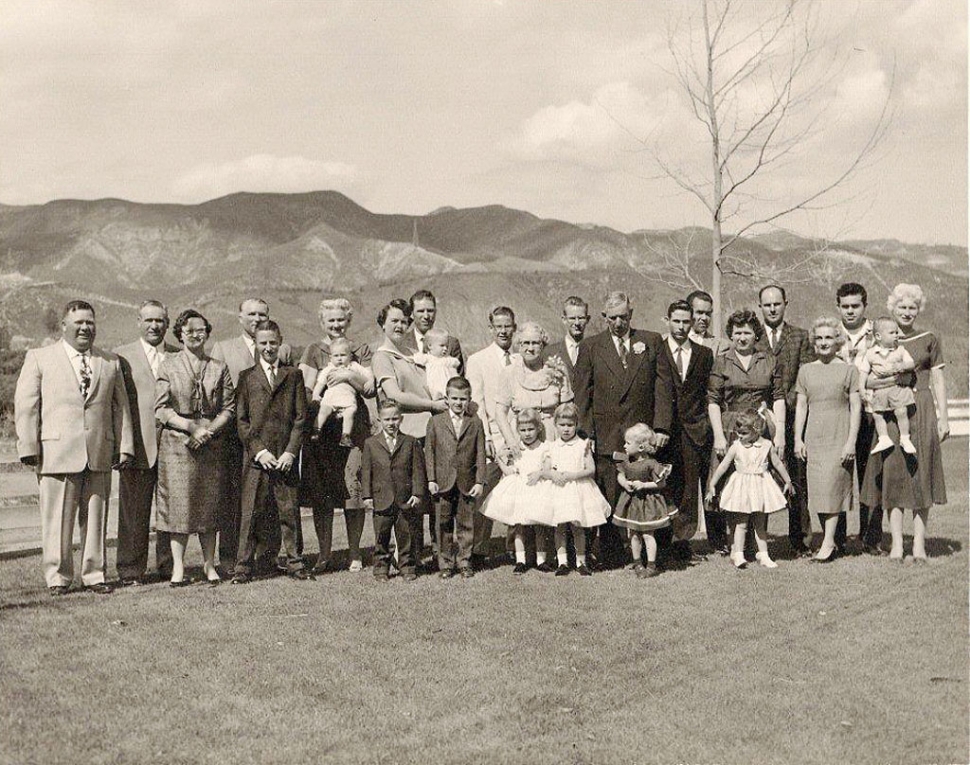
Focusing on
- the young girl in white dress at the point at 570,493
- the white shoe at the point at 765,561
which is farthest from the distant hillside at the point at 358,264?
the young girl in white dress at the point at 570,493

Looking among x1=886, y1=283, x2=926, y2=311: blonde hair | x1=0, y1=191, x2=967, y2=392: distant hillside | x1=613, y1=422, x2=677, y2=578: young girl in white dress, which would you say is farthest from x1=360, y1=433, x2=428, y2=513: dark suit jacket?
x1=0, y1=191, x2=967, y2=392: distant hillside

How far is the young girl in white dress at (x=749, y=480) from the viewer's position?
22.7 ft

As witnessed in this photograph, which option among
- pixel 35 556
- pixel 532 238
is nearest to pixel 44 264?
pixel 532 238

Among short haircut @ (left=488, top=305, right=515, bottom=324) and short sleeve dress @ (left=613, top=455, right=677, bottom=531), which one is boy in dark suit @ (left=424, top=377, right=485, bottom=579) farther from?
short sleeve dress @ (left=613, top=455, right=677, bottom=531)

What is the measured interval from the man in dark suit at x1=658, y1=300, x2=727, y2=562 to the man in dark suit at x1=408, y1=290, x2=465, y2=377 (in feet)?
5.24

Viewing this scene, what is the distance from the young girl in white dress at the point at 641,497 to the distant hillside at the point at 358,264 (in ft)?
14.8

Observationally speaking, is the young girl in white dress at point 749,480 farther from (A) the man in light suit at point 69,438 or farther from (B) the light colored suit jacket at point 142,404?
(A) the man in light suit at point 69,438

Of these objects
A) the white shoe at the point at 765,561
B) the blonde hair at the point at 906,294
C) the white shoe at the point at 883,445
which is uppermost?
the blonde hair at the point at 906,294

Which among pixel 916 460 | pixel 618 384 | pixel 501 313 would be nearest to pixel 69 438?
pixel 501 313

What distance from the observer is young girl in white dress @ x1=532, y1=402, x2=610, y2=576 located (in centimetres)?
675

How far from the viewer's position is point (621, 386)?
23.2ft

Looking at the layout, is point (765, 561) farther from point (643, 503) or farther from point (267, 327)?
point (267, 327)

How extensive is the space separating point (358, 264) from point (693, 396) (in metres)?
110

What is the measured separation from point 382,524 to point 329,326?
1.48 m
